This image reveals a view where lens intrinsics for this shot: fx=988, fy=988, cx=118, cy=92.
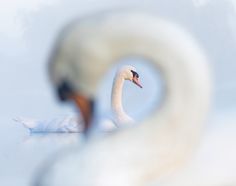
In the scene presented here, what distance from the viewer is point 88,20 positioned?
4.32 meters

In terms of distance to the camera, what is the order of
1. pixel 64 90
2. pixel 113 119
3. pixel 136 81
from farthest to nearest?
pixel 136 81
pixel 113 119
pixel 64 90

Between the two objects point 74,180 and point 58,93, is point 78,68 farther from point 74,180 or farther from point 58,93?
point 74,180

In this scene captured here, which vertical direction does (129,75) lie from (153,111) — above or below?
above

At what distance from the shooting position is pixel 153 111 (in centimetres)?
440

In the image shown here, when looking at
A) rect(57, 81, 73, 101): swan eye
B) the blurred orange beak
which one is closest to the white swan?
the blurred orange beak

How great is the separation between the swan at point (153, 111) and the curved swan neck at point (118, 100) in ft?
30.6

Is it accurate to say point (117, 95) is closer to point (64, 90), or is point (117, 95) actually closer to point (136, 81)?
point (136, 81)

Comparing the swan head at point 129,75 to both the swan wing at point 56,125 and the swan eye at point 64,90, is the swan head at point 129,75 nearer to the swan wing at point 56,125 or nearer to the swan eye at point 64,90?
the swan wing at point 56,125

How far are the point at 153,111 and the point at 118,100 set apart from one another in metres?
11.5

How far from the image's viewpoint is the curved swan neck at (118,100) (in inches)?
571

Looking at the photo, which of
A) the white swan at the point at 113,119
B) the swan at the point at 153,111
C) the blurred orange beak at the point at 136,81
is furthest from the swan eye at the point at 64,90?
the blurred orange beak at the point at 136,81

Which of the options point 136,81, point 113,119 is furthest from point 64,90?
point 136,81

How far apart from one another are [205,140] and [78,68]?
2.47ft

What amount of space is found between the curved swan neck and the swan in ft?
30.6
